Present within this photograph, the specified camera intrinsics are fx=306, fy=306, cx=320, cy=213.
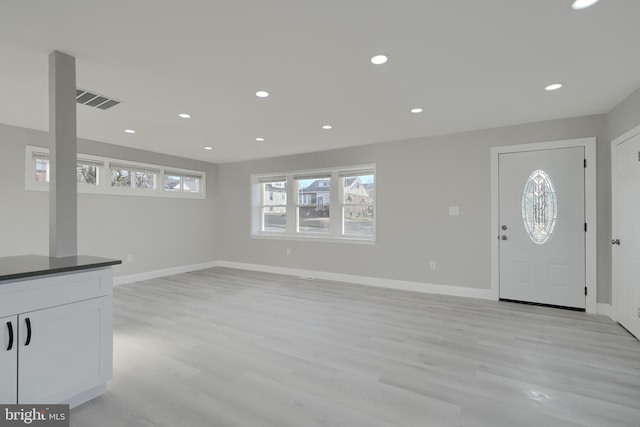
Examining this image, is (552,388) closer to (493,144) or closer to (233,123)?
(493,144)

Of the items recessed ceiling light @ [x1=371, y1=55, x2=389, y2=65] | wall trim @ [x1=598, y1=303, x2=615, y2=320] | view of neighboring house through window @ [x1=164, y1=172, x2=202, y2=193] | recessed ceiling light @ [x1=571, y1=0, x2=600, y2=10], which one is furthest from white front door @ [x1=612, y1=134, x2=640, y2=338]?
view of neighboring house through window @ [x1=164, y1=172, x2=202, y2=193]

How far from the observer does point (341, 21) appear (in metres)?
1.91

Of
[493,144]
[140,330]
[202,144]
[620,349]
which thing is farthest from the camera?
Result: [202,144]

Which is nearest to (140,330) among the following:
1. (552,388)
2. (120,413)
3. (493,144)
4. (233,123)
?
(120,413)

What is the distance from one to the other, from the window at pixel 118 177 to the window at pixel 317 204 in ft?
4.68

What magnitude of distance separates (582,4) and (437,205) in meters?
3.09

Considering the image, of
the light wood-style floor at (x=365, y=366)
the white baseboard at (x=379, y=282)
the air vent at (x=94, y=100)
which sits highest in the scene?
the air vent at (x=94, y=100)

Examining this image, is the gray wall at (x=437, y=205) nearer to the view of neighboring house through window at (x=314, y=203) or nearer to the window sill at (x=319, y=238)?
the window sill at (x=319, y=238)

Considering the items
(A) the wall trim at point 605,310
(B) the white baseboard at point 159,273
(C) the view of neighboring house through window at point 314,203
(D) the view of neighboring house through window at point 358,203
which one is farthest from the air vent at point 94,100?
(A) the wall trim at point 605,310

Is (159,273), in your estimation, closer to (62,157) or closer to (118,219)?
(118,219)

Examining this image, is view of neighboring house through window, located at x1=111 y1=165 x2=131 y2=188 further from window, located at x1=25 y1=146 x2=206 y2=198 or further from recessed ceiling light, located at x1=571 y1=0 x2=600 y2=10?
recessed ceiling light, located at x1=571 y1=0 x2=600 y2=10

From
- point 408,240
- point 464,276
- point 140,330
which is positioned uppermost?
point 408,240

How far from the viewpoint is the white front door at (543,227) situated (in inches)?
149

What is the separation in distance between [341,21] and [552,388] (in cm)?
282
